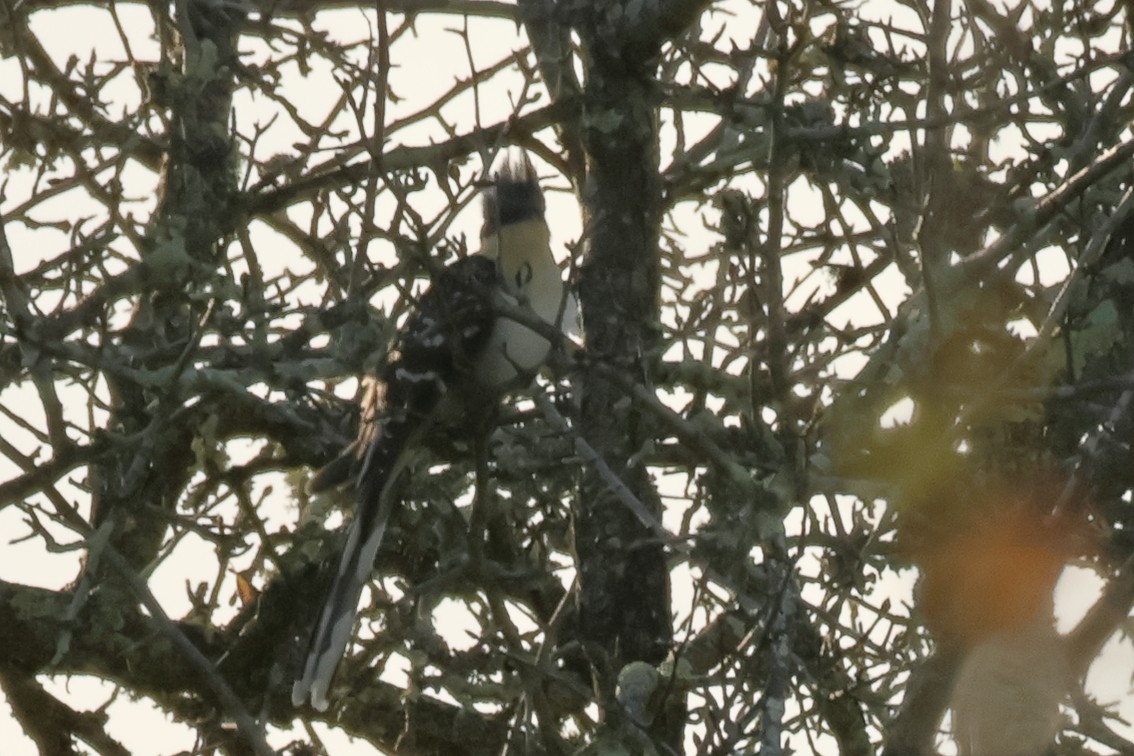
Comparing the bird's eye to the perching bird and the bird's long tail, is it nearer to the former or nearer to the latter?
the perching bird

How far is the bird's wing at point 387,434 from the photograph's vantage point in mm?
4715

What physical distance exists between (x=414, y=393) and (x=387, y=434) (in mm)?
311

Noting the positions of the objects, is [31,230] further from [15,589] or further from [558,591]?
[558,591]

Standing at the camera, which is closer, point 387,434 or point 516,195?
point 387,434

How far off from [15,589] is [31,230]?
113 centimetres

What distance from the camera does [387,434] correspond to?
5121 millimetres

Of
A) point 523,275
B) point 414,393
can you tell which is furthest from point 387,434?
point 523,275

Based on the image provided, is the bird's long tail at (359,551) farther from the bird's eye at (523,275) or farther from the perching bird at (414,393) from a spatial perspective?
the bird's eye at (523,275)

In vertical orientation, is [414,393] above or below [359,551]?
above

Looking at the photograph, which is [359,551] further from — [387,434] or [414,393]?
[414,393]

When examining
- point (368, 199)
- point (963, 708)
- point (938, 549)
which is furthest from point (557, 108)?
point (963, 708)

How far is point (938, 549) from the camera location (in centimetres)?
392

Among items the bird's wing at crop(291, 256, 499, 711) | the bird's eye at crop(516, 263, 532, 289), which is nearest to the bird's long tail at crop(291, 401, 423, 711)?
the bird's wing at crop(291, 256, 499, 711)

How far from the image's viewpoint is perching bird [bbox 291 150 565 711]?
4.71 meters
